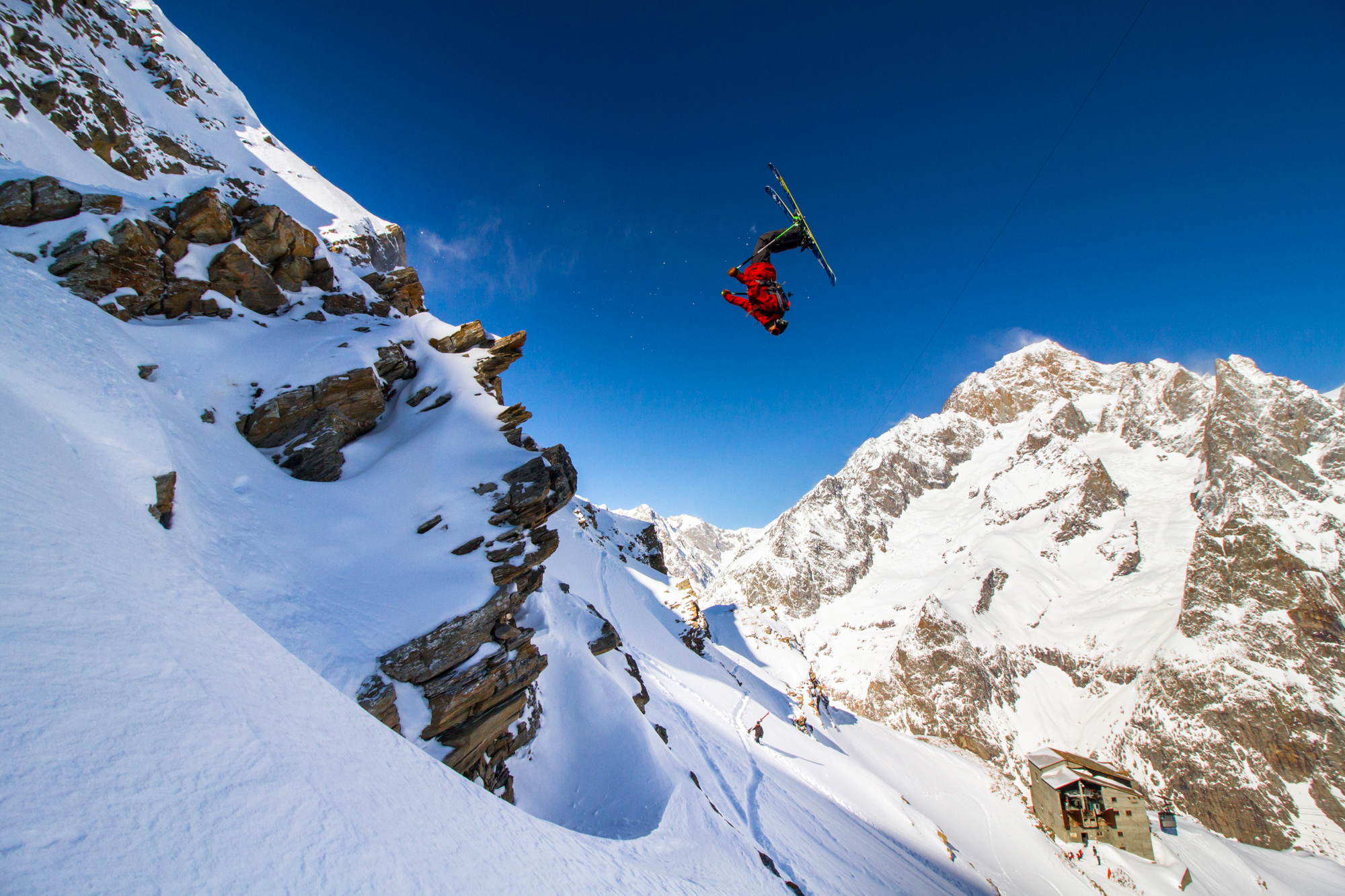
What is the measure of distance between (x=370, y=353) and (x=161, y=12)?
5559 centimetres

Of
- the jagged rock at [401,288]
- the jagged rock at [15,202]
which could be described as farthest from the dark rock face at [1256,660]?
the jagged rock at [15,202]

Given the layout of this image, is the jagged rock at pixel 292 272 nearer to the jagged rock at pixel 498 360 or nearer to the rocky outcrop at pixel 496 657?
the jagged rock at pixel 498 360

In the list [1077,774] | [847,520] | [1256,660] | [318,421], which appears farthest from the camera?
[847,520]

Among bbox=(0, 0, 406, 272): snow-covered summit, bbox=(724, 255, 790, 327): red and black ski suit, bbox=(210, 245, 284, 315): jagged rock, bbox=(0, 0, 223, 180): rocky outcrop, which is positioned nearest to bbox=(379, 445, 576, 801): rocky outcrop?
bbox=(724, 255, 790, 327): red and black ski suit

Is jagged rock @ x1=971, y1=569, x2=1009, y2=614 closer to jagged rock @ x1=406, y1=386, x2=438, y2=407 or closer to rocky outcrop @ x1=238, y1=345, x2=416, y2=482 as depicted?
jagged rock @ x1=406, y1=386, x2=438, y2=407

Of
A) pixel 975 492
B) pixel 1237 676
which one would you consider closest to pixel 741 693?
pixel 1237 676

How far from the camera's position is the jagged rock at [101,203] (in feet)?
46.3

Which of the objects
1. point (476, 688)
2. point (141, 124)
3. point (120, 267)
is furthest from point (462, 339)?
point (141, 124)

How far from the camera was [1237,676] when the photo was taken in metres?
79.4

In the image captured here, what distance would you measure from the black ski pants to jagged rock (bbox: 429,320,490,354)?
1376 centimetres

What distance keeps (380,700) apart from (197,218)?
59.0 feet

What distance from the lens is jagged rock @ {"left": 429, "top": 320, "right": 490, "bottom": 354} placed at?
69.8ft

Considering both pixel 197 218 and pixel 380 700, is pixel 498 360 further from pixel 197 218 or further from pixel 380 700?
pixel 380 700

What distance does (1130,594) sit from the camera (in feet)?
324
